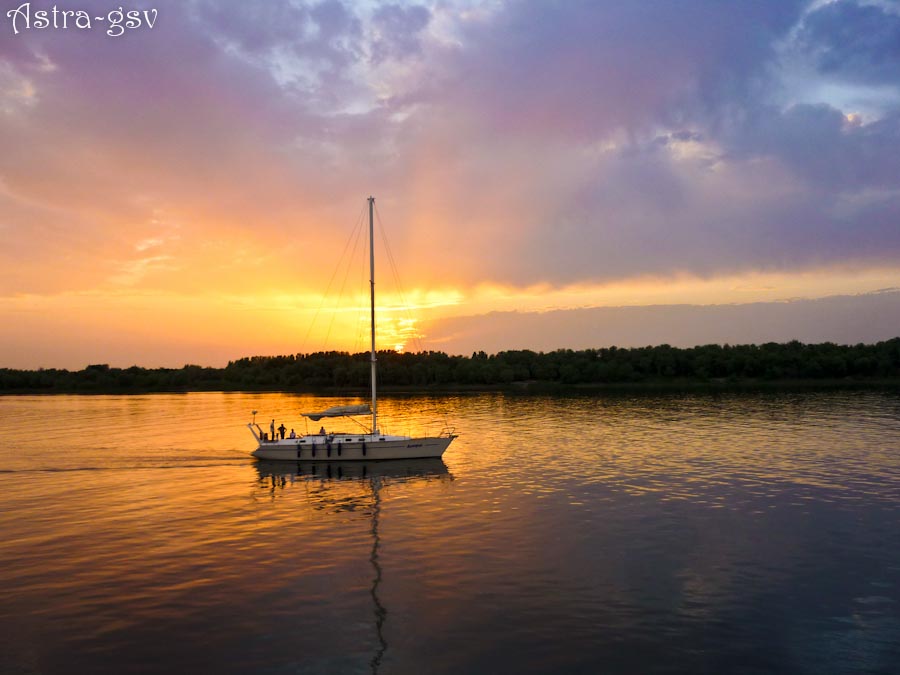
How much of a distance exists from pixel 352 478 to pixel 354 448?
19.8ft

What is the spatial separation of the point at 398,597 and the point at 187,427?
9204 centimetres

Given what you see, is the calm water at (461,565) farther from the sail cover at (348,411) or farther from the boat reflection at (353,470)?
the sail cover at (348,411)

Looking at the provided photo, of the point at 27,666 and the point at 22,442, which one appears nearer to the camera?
the point at 27,666

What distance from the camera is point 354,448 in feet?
207

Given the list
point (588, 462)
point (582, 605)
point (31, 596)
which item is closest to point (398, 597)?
point (582, 605)

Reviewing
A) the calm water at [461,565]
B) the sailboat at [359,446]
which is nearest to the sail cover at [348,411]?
the sailboat at [359,446]

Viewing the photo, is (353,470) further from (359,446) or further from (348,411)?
(348,411)

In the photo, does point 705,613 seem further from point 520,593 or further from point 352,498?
point 352,498

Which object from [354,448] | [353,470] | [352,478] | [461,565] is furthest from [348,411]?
[461,565]

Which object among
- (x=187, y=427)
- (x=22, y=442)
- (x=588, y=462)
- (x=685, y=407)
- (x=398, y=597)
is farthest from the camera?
(x=685, y=407)

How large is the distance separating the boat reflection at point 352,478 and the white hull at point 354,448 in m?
0.82

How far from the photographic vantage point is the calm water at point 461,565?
806 inches

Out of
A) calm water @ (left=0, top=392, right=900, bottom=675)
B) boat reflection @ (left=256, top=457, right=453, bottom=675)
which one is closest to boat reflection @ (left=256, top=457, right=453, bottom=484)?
boat reflection @ (left=256, top=457, right=453, bottom=675)

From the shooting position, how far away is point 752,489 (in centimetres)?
4672
